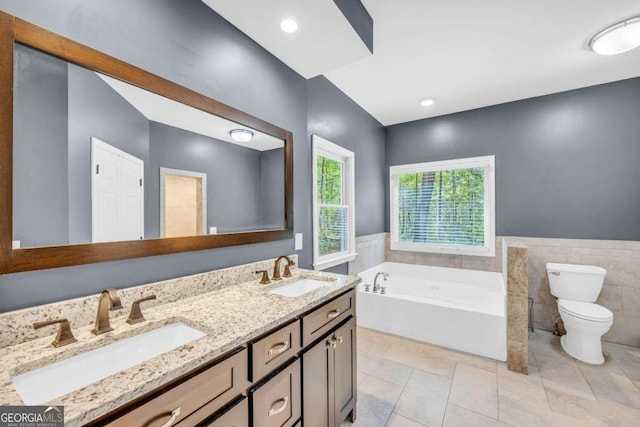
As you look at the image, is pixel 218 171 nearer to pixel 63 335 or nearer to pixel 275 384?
pixel 63 335

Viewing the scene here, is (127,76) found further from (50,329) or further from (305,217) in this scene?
(305,217)

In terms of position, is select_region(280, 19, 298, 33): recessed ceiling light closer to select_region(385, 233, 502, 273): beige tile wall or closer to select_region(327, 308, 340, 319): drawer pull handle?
select_region(327, 308, 340, 319): drawer pull handle

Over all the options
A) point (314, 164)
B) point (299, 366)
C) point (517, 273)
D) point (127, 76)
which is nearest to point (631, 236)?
point (517, 273)

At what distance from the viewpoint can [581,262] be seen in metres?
2.90

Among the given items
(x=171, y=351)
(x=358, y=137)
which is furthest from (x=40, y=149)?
(x=358, y=137)

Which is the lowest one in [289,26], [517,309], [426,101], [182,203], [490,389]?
[490,389]

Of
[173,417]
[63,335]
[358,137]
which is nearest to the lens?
[173,417]

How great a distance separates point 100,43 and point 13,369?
1181 millimetres

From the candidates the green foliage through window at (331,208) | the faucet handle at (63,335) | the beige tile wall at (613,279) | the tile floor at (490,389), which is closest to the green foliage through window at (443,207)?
the beige tile wall at (613,279)

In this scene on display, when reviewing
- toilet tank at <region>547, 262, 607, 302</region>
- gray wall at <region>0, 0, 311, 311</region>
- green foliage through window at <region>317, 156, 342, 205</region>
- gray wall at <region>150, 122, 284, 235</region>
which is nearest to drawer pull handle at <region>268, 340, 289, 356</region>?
gray wall at <region>0, 0, 311, 311</region>

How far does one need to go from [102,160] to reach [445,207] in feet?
12.3

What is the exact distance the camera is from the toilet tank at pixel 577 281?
2.61 metres

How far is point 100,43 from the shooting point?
109cm

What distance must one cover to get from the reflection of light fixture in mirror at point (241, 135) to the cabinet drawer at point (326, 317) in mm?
1144
